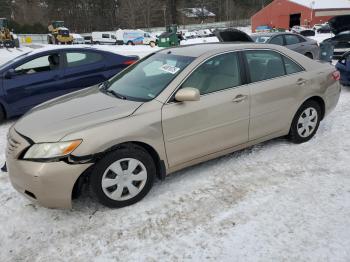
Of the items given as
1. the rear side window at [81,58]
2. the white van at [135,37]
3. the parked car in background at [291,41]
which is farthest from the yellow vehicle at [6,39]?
the rear side window at [81,58]

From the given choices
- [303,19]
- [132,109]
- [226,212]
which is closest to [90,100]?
[132,109]

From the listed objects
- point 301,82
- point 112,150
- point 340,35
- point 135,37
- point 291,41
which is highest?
point 135,37

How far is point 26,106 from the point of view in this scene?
6.53 m

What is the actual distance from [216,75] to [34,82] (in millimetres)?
4119

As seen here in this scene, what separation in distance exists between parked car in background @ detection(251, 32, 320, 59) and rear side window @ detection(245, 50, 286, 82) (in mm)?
6406

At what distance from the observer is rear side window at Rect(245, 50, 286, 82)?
4200mm

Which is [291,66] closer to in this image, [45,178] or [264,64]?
[264,64]

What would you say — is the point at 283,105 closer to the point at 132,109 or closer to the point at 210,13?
the point at 132,109

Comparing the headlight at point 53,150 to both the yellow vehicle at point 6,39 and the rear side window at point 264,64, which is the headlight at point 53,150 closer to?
the rear side window at point 264,64

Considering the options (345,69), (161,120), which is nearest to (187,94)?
(161,120)

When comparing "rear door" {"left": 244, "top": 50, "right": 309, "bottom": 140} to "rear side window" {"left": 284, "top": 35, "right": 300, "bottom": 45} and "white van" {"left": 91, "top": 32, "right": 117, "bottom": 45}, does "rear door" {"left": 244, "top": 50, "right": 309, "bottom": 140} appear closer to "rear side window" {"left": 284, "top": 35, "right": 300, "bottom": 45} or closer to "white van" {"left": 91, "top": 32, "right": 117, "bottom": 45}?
"rear side window" {"left": 284, "top": 35, "right": 300, "bottom": 45}

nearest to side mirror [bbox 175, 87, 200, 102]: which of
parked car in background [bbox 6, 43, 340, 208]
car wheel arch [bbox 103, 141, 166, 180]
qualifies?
parked car in background [bbox 6, 43, 340, 208]

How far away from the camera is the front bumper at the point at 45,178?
3.00 metres

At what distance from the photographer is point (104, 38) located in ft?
148
